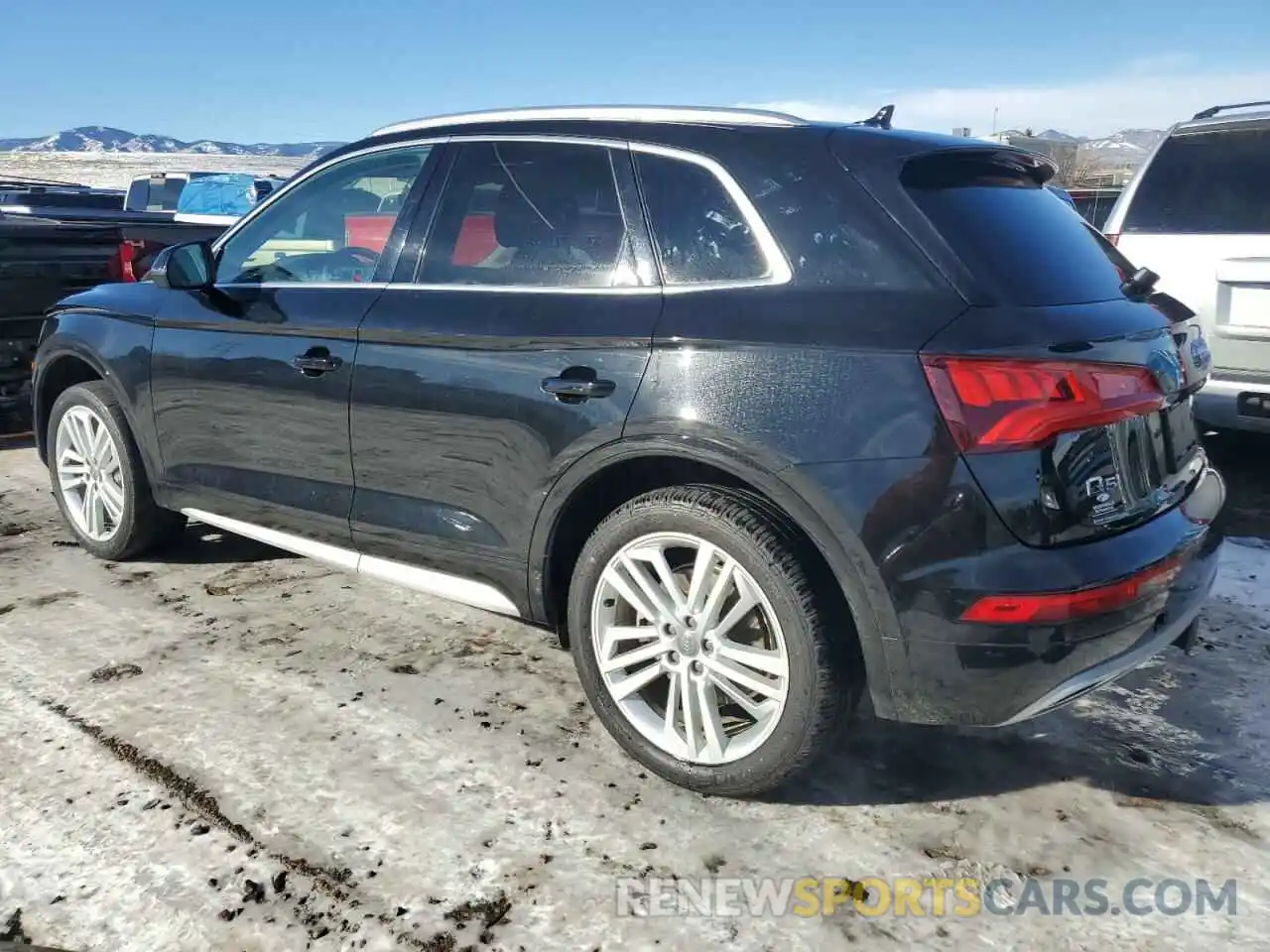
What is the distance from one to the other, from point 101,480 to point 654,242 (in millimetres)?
2970

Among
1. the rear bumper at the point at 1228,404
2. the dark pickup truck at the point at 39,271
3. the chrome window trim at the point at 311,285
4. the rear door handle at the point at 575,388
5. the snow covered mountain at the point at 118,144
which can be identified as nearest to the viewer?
the rear door handle at the point at 575,388

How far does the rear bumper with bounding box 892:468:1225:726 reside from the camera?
2.25 m

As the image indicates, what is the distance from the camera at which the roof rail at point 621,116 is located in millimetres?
2721

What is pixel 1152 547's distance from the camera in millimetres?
2398

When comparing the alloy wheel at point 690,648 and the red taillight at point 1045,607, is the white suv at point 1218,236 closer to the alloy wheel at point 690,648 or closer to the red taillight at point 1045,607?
the red taillight at point 1045,607

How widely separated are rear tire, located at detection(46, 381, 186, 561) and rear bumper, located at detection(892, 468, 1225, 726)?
10.9 ft

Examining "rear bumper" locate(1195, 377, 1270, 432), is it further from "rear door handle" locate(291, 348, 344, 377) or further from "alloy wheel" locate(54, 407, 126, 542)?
"alloy wheel" locate(54, 407, 126, 542)

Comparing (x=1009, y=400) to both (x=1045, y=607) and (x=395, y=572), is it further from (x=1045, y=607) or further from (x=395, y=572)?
(x=395, y=572)

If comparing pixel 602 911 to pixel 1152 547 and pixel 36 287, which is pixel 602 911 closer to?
pixel 1152 547

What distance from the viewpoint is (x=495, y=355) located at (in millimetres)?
2910

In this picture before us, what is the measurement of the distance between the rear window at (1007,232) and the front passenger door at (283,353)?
5.47 ft

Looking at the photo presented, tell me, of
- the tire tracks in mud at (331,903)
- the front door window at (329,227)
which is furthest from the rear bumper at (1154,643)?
the front door window at (329,227)

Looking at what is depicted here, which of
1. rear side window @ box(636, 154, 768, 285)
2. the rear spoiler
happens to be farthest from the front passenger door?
the rear spoiler

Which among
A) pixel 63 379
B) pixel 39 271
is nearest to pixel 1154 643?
pixel 63 379
